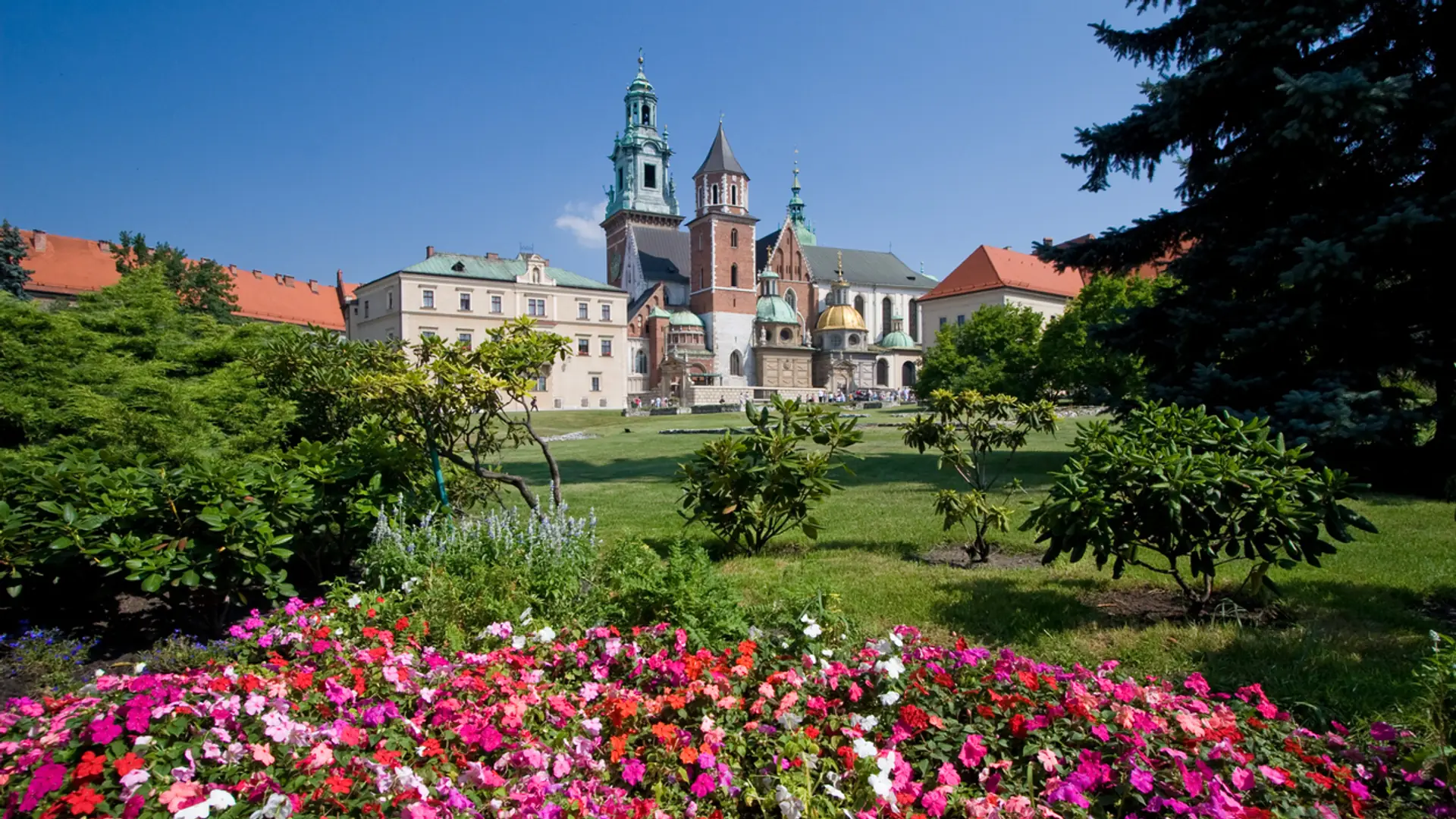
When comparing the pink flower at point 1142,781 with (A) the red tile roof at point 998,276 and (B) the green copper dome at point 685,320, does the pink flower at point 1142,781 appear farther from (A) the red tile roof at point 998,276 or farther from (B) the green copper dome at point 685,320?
(A) the red tile roof at point 998,276

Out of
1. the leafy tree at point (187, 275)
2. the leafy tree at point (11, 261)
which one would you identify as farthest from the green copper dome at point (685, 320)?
the leafy tree at point (11, 261)

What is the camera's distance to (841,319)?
66438 mm

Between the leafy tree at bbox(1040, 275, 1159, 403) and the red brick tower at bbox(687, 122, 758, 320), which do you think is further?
the red brick tower at bbox(687, 122, 758, 320)

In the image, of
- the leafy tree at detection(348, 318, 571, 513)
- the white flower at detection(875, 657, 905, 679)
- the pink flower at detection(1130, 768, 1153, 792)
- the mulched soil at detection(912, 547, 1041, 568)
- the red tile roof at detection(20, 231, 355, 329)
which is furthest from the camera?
the red tile roof at detection(20, 231, 355, 329)

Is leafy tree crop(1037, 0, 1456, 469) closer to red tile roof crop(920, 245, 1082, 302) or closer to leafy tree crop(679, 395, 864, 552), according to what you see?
leafy tree crop(679, 395, 864, 552)

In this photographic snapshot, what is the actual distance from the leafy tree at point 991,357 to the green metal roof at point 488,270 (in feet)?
91.0

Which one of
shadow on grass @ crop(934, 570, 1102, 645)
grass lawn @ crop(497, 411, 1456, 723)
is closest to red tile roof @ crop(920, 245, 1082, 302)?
grass lawn @ crop(497, 411, 1456, 723)

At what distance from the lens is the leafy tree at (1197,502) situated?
4059 millimetres

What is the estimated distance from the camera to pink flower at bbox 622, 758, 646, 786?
2654mm

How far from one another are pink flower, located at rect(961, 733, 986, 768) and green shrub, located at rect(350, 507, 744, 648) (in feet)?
4.68

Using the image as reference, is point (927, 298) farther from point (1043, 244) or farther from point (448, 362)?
point (448, 362)

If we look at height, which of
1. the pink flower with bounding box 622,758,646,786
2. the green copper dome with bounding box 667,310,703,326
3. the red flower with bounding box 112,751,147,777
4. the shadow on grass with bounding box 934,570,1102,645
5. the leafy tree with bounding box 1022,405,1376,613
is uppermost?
the green copper dome with bounding box 667,310,703,326

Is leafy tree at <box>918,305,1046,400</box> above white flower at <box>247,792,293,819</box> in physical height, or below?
above

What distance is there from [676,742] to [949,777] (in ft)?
3.12
